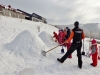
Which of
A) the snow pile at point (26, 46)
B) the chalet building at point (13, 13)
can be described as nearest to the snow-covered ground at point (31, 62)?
the snow pile at point (26, 46)

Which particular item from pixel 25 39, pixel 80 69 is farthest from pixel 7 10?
pixel 80 69

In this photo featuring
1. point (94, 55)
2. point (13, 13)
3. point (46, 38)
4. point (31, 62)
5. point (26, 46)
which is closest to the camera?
point (31, 62)

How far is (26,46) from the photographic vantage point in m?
6.67

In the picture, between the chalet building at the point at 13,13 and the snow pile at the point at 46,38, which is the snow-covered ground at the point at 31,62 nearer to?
the snow pile at the point at 46,38

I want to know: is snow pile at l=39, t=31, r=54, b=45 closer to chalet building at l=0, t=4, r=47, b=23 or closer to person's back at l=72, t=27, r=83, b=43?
person's back at l=72, t=27, r=83, b=43

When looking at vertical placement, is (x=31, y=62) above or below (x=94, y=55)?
below

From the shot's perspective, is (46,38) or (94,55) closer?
(94,55)

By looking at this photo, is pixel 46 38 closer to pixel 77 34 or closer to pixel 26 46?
pixel 26 46

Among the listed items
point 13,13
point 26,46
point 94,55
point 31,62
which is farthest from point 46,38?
point 13,13

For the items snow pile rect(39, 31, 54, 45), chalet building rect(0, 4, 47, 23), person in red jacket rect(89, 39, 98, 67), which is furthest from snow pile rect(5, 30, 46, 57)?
chalet building rect(0, 4, 47, 23)

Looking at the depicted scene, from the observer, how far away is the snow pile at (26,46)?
6.41 metres

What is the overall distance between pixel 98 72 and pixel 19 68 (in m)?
3.06

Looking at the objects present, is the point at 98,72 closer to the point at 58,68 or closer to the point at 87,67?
the point at 87,67

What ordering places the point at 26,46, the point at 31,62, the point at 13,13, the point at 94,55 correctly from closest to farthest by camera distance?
the point at 31,62 → the point at 94,55 → the point at 26,46 → the point at 13,13
